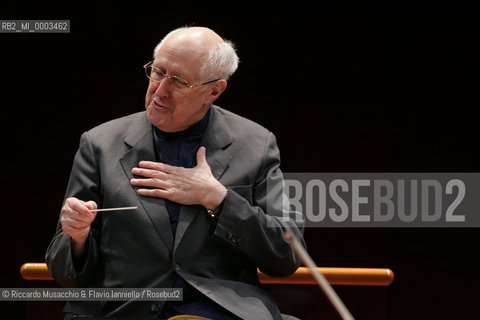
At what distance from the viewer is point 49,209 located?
316 centimetres

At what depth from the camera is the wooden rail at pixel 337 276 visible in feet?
7.85

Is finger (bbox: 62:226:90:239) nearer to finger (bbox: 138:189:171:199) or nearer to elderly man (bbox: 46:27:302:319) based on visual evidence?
elderly man (bbox: 46:27:302:319)

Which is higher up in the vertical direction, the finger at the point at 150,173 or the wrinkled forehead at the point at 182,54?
the wrinkled forehead at the point at 182,54

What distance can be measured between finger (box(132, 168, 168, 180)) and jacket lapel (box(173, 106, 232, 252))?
105 millimetres

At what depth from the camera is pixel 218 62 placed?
2146 millimetres

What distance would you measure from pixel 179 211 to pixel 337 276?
642 millimetres

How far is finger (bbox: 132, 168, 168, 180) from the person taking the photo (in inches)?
81.0

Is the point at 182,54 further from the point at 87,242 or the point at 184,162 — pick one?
the point at 87,242

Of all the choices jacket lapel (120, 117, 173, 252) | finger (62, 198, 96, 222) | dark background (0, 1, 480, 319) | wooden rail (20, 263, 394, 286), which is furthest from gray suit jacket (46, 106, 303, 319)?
dark background (0, 1, 480, 319)

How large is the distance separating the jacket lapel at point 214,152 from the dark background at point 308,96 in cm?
94

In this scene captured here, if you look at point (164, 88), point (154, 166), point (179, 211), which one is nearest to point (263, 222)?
point (179, 211)

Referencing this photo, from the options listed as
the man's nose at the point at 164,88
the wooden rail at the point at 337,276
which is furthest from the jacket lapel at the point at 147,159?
the wooden rail at the point at 337,276

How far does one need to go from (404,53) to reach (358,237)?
32.4 inches

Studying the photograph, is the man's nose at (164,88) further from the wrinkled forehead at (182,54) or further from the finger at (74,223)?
the finger at (74,223)
